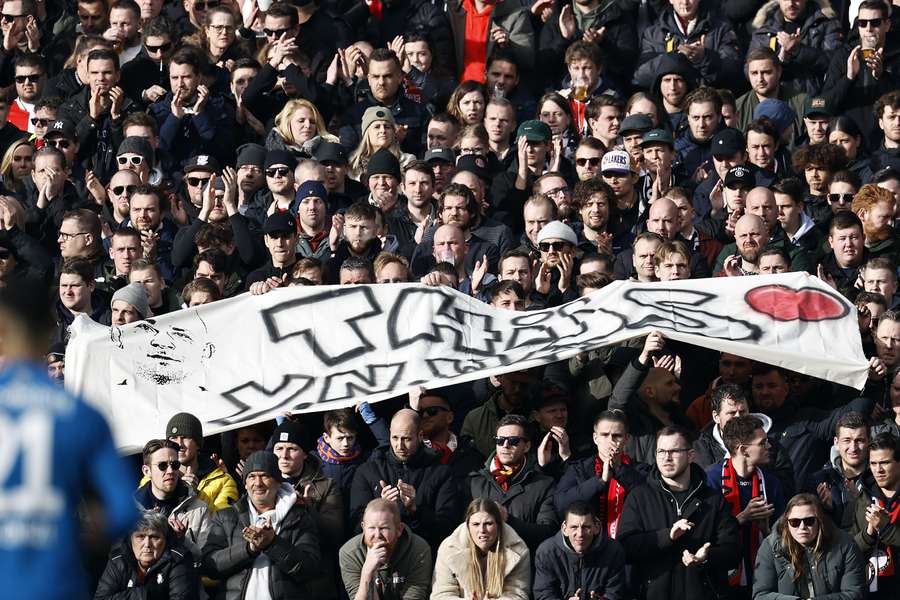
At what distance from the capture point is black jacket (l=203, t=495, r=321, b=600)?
543 inches

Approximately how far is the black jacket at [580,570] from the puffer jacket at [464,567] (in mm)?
91

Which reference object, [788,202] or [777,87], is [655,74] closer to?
[777,87]

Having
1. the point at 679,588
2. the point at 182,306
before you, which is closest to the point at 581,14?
the point at 182,306

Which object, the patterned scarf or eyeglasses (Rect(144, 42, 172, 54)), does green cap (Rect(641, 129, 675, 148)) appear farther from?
eyeglasses (Rect(144, 42, 172, 54))

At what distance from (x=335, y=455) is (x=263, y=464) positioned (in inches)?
30.5

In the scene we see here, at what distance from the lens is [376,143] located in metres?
18.3

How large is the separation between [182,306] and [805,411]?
4434 mm

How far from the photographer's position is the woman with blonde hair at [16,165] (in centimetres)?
1883

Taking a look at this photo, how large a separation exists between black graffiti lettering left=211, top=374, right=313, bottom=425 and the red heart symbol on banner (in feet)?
10.2

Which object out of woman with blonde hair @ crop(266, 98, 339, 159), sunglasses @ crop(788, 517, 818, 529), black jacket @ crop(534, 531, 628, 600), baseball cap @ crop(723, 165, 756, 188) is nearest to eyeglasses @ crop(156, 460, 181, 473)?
black jacket @ crop(534, 531, 628, 600)

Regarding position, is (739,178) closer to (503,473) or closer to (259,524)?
(503,473)

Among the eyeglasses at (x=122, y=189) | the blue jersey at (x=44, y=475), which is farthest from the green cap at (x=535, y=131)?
the blue jersey at (x=44, y=475)

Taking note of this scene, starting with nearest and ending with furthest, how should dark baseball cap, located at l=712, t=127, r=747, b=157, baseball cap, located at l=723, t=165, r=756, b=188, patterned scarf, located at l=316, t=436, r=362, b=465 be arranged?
patterned scarf, located at l=316, t=436, r=362, b=465 → baseball cap, located at l=723, t=165, r=756, b=188 → dark baseball cap, located at l=712, t=127, r=747, b=157

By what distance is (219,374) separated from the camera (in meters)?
15.1
